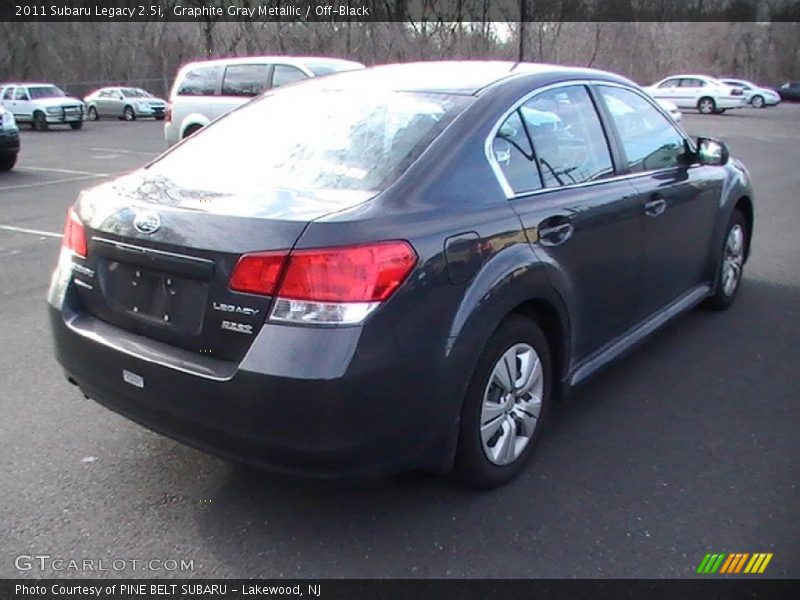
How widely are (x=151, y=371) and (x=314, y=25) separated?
40499 millimetres

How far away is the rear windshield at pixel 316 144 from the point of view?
297 cm

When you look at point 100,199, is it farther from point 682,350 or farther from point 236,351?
point 682,350

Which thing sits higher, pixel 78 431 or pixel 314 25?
pixel 314 25

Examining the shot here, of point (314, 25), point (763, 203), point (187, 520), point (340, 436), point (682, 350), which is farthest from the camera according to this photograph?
point (314, 25)

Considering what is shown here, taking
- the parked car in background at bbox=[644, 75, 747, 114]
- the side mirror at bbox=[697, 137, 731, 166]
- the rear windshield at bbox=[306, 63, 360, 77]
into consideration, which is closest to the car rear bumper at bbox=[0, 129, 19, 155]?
the rear windshield at bbox=[306, 63, 360, 77]

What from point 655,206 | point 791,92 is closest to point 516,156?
point 655,206

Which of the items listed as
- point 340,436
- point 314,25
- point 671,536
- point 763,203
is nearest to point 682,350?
point 671,536

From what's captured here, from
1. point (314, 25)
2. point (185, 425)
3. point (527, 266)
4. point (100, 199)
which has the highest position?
point (314, 25)

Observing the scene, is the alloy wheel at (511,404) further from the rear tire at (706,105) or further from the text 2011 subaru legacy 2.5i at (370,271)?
the rear tire at (706,105)

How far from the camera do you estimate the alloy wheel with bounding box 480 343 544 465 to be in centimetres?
307

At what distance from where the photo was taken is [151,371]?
108 inches

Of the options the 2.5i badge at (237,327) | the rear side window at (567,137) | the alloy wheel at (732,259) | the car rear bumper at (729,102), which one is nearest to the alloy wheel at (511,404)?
the rear side window at (567,137)

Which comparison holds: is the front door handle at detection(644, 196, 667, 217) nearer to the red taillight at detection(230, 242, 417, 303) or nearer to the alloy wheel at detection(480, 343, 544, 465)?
the alloy wheel at detection(480, 343, 544, 465)

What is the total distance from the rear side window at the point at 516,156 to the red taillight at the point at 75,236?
1.69 meters
